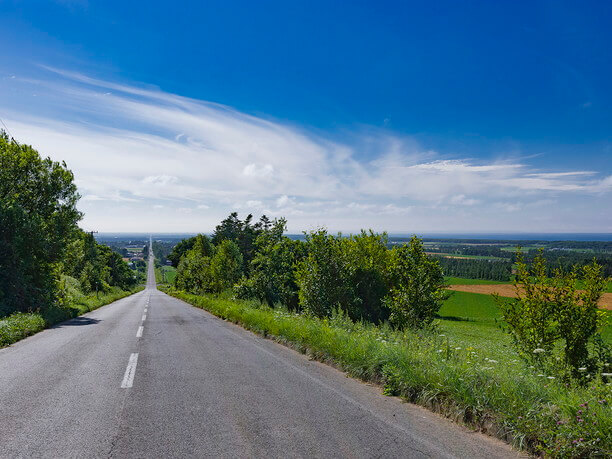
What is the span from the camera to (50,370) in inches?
290

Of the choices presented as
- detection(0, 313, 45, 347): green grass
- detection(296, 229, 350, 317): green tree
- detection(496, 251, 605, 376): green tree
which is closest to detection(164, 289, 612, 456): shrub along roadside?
detection(496, 251, 605, 376): green tree

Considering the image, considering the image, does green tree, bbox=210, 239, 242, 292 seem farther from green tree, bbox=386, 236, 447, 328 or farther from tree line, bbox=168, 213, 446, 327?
green tree, bbox=386, 236, 447, 328

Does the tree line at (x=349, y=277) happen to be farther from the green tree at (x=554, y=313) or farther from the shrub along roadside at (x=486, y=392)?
the green tree at (x=554, y=313)

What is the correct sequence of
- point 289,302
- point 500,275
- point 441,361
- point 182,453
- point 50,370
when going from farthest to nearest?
point 500,275
point 289,302
point 50,370
point 441,361
point 182,453

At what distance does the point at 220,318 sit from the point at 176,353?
9428 millimetres

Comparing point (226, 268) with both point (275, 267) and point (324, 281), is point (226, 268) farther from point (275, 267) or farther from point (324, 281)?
point (324, 281)

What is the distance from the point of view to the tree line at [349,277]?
10680 millimetres

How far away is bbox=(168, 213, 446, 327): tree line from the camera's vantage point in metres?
10.7

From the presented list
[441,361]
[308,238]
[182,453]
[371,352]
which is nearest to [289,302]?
[308,238]

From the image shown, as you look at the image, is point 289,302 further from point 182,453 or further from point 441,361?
point 182,453

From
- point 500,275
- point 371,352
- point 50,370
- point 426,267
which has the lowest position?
point 500,275

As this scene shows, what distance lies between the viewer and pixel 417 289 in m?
10.6

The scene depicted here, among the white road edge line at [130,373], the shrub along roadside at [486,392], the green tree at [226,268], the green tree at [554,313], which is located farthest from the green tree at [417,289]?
the green tree at [226,268]

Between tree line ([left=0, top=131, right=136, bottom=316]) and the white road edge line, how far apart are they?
13544mm
